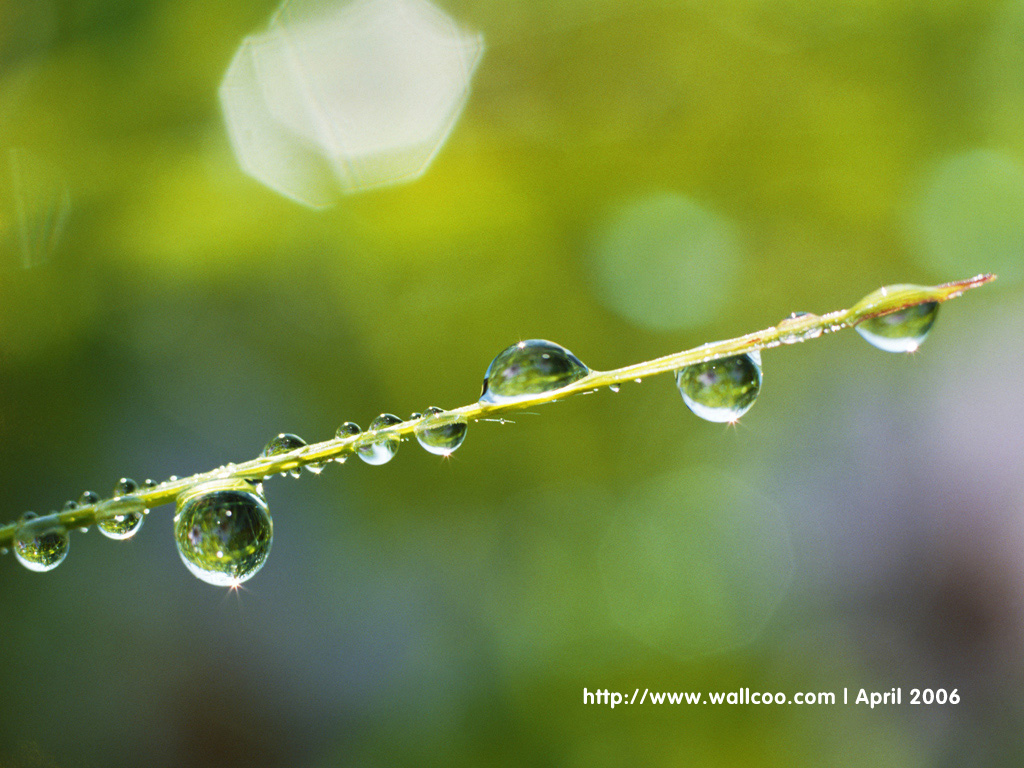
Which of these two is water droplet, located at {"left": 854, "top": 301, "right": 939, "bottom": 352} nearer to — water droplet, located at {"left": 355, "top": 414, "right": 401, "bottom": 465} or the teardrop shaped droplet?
water droplet, located at {"left": 355, "top": 414, "right": 401, "bottom": 465}

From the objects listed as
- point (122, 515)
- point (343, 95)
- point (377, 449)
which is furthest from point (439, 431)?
point (343, 95)

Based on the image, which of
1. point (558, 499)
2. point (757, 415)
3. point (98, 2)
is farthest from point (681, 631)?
point (98, 2)

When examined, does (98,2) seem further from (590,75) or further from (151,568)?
(151,568)

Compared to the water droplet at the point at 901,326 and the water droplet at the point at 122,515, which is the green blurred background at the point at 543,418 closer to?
the water droplet at the point at 122,515

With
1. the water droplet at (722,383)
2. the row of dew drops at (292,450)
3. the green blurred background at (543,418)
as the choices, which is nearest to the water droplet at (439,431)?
the row of dew drops at (292,450)

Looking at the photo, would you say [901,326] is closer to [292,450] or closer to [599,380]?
[599,380]

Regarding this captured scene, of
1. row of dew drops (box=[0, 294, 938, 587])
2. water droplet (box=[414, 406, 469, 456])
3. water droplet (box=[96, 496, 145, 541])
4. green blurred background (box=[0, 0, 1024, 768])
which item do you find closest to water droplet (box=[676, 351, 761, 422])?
row of dew drops (box=[0, 294, 938, 587])

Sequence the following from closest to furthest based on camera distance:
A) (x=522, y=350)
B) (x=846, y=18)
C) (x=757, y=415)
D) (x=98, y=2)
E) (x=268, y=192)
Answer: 1. (x=522, y=350)
2. (x=98, y=2)
3. (x=268, y=192)
4. (x=846, y=18)
5. (x=757, y=415)
